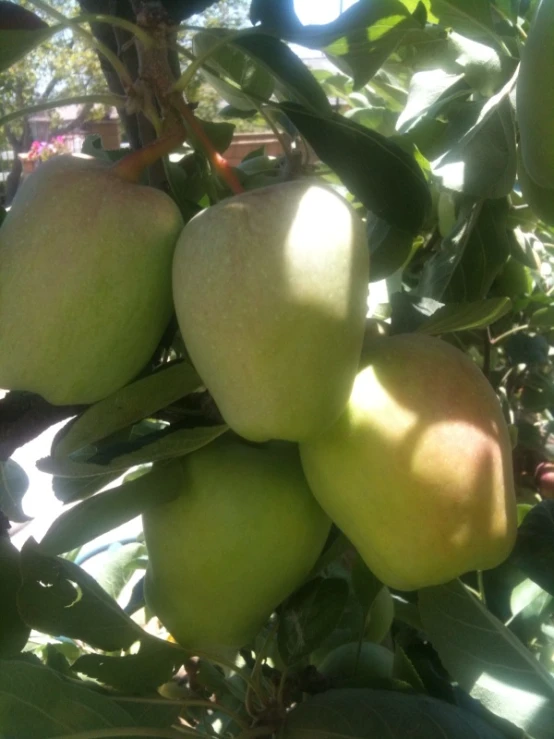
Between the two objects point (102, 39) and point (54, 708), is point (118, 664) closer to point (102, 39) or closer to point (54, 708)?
point (54, 708)

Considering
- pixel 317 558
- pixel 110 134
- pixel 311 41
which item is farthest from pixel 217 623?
pixel 110 134

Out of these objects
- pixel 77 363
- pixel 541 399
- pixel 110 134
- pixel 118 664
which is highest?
pixel 77 363

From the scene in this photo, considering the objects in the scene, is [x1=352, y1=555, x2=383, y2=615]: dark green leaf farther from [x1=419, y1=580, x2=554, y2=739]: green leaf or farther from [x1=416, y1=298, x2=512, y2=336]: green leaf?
[x1=416, y1=298, x2=512, y2=336]: green leaf

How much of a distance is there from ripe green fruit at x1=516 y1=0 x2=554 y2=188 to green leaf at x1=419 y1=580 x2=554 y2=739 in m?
0.25

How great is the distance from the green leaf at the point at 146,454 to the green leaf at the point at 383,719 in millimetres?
187

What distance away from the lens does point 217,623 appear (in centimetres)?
45

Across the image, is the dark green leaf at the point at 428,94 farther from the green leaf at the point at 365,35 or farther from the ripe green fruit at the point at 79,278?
the ripe green fruit at the point at 79,278

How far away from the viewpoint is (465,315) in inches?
17.4

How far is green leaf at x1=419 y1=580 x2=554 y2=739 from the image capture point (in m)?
0.42

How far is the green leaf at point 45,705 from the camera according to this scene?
416 mm

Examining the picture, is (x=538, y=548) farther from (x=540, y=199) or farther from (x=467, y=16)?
(x=467, y=16)

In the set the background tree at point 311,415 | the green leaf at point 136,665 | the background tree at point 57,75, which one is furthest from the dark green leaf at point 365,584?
the background tree at point 57,75

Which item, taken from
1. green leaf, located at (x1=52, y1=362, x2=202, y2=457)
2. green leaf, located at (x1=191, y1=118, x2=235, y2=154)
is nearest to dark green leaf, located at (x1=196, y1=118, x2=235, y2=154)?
green leaf, located at (x1=191, y1=118, x2=235, y2=154)

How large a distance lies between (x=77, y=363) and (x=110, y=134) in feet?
14.9
